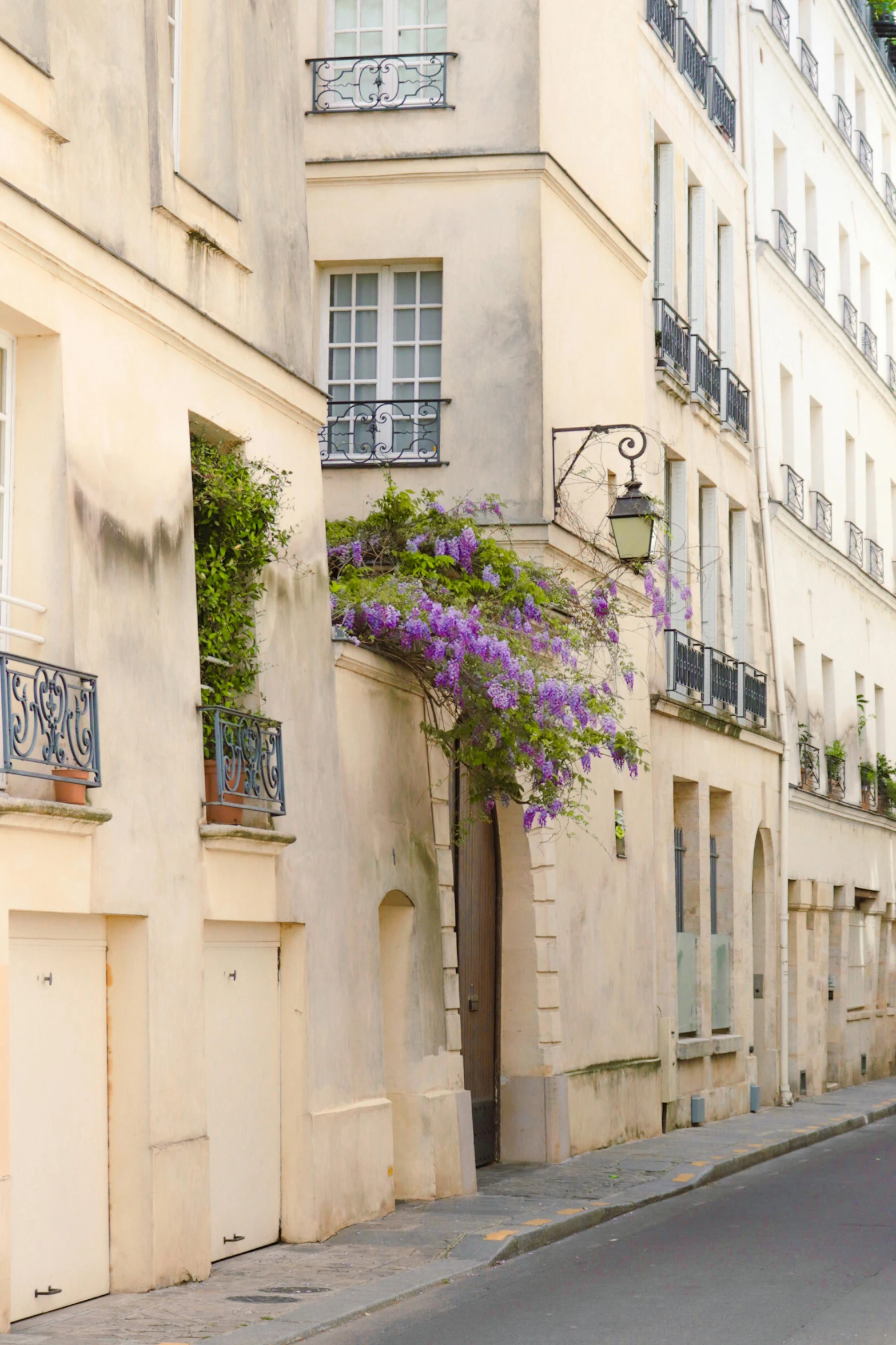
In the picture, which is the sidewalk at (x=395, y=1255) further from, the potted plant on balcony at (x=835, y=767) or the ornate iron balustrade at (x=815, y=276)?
the ornate iron balustrade at (x=815, y=276)

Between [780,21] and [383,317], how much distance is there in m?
13.1

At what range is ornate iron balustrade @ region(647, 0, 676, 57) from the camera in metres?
21.9

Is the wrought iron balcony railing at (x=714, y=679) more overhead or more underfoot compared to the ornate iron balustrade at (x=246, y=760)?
more overhead

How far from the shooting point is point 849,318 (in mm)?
32781

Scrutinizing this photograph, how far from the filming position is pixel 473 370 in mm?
17391

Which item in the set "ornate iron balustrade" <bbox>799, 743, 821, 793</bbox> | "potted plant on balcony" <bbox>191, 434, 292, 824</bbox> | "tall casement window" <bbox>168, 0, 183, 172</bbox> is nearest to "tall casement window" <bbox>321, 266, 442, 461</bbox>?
"potted plant on balcony" <bbox>191, 434, 292, 824</bbox>

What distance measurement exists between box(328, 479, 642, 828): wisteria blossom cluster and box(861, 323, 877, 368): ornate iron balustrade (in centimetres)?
1921

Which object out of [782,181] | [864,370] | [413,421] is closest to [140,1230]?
[413,421]

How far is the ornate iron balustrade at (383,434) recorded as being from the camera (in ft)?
57.2

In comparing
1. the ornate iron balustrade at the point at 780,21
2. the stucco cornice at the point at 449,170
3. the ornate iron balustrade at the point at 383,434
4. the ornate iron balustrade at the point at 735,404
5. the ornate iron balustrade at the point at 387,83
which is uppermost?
the ornate iron balustrade at the point at 780,21

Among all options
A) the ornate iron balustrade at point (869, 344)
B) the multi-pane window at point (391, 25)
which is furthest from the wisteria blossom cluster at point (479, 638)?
the ornate iron balustrade at point (869, 344)

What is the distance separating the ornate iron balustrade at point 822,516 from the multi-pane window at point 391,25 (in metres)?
12.8

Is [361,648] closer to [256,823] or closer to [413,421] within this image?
[256,823]

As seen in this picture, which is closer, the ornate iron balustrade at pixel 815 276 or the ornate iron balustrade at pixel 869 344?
the ornate iron balustrade at pixel 815 276
